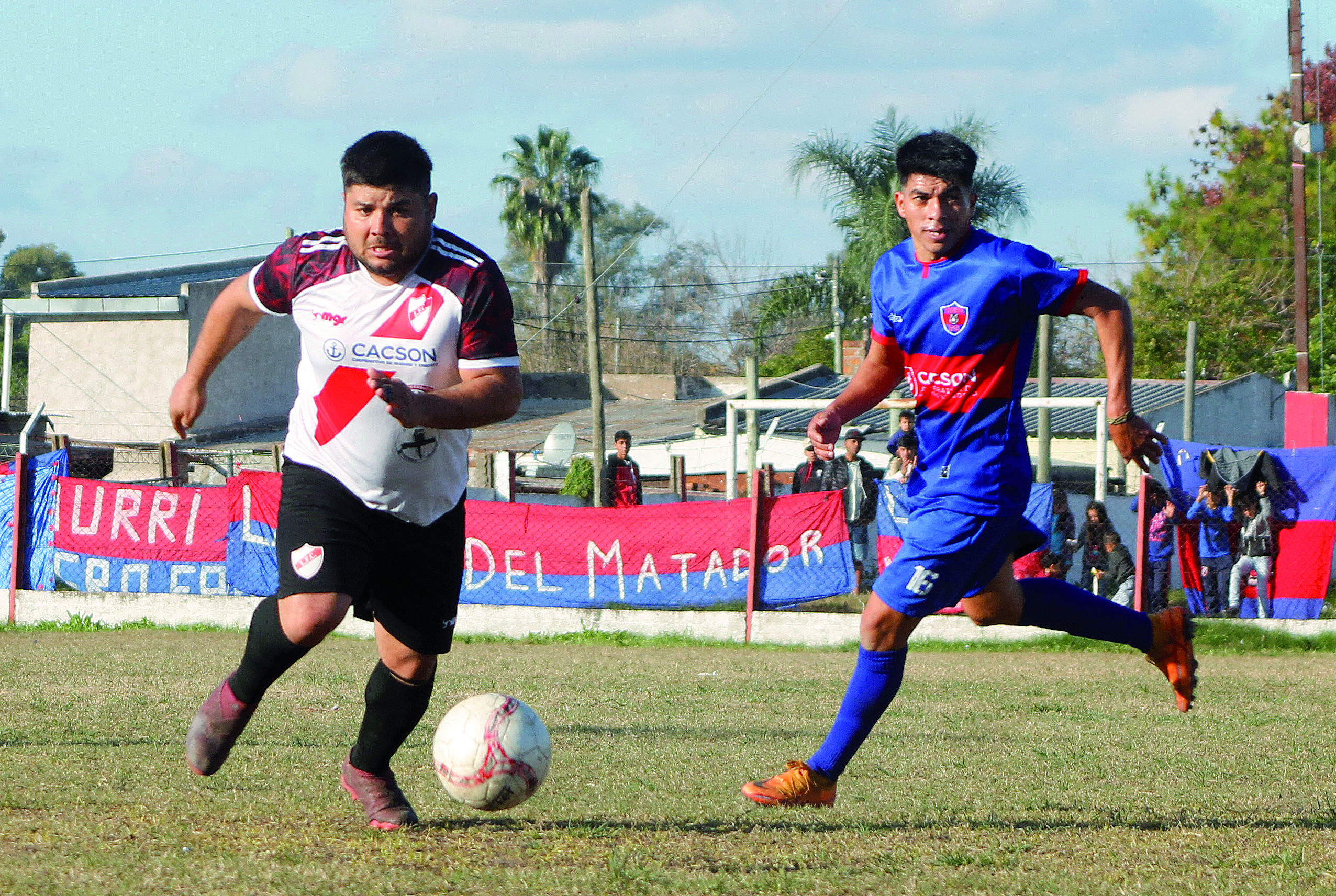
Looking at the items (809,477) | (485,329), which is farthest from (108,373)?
(485,329)

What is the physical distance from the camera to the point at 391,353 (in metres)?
4.11

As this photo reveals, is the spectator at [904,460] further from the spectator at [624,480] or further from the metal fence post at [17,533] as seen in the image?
the metal fence post at [17,533]

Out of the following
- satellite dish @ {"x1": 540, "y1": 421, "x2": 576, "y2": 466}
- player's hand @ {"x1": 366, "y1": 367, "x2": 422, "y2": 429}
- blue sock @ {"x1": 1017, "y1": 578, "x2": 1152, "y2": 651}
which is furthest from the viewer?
satellite dish @ {"x1": 540, "y1": 421, "x2": 576, "y2": 466}

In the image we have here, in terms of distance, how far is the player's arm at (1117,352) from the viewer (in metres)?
4.54

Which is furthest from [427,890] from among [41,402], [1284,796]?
[41,402]

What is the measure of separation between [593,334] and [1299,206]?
37.6ft

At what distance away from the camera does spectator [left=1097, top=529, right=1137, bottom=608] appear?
511 inches

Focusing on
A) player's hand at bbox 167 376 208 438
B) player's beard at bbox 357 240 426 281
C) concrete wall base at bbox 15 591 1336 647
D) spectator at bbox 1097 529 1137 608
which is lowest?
concrete wall base at bbox 15 591 1336 647

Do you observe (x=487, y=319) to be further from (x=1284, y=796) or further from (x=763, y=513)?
(x=763, y=513)

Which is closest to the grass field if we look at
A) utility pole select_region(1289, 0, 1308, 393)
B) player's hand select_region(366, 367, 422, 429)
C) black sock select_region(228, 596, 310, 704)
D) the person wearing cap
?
black sock select_region(228, 596, 310, 704)

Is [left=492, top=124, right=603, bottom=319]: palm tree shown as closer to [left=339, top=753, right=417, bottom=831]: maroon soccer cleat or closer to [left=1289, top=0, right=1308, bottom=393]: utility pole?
[left=1289, top=0, right=1308, bottom=393]: utility pole

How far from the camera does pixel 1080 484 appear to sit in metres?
23.0

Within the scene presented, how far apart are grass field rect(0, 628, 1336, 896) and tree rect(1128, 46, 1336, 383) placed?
30.5 metres

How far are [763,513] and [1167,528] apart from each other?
12.0 ft
